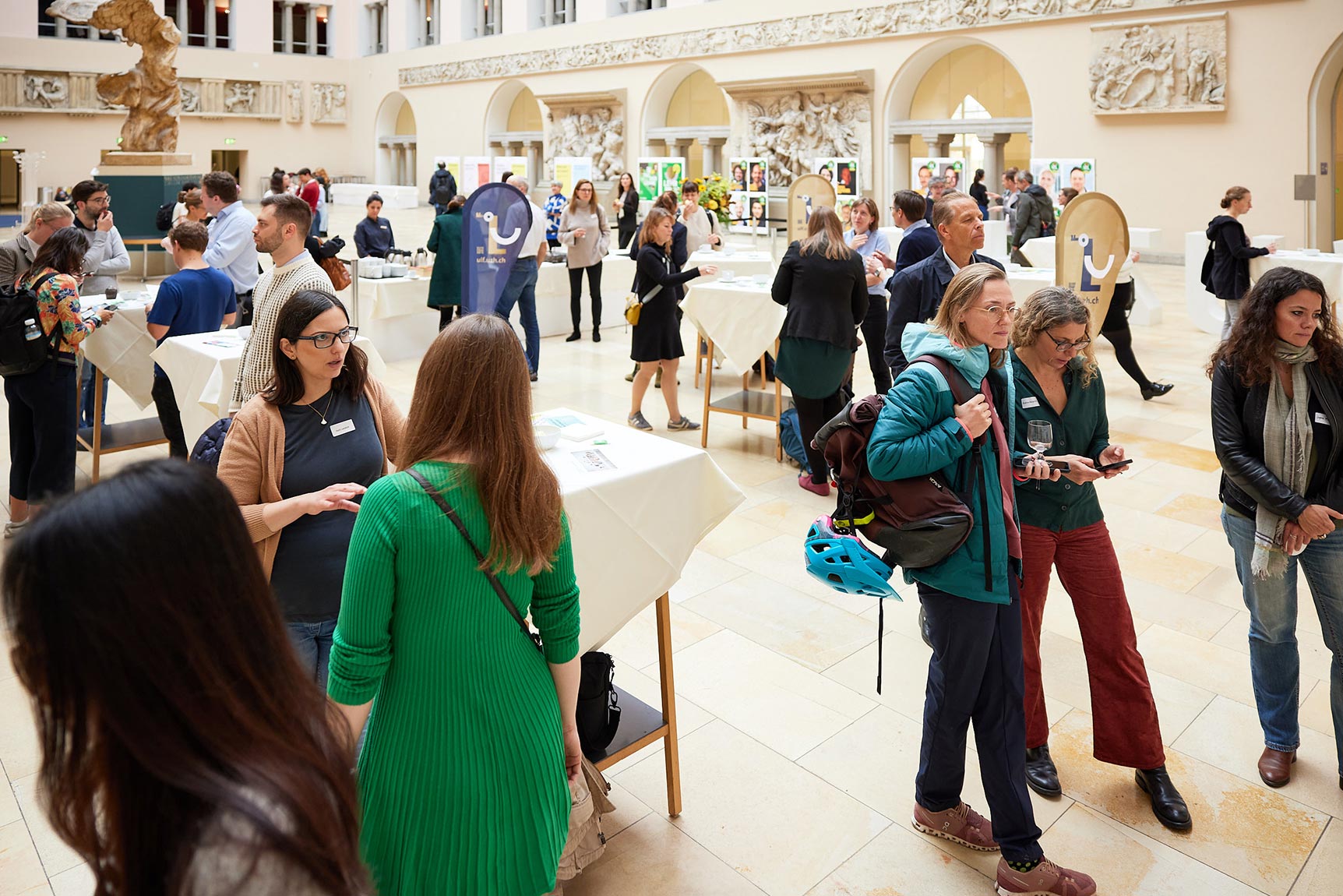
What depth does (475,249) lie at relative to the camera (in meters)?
7.17

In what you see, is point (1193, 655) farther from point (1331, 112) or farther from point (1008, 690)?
point (1331, 112)

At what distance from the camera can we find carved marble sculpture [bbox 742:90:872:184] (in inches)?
731

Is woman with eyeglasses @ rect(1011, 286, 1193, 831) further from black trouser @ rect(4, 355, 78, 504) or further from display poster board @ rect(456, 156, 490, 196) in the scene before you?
display poster board @ rect(456, 156, 490, 196)

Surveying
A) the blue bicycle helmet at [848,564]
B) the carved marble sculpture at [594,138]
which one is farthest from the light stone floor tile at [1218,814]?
the carved marble sculpture at [594,138]

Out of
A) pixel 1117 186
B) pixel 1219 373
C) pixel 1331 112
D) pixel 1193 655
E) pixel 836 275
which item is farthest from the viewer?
pixel 1117 186

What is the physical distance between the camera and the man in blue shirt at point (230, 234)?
5.97 m

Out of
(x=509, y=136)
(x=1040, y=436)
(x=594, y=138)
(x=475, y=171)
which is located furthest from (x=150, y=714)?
(x=509, y=136)

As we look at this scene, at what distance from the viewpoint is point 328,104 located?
1221 inches

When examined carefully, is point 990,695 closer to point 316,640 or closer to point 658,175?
point 316,640

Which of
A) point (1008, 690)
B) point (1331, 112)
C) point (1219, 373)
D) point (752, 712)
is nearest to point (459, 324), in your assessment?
point (1008, 690)

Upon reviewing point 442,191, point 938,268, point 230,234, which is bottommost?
point 938,268

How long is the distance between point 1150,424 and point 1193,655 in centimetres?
358

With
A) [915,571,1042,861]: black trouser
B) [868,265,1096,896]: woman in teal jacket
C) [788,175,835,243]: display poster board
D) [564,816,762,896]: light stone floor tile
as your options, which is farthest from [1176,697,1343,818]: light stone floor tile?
[788,175,835,243]: display poster board

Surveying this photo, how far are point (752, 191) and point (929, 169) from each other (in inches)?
248
